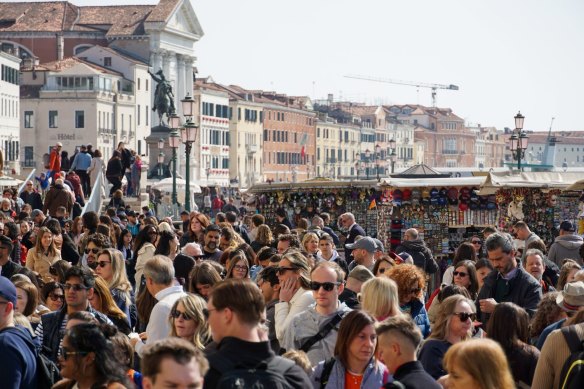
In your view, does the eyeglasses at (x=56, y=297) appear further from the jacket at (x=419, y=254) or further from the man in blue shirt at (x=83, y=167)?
the man in blue shirt at (x=83, y=167)

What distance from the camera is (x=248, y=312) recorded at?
6.04 m

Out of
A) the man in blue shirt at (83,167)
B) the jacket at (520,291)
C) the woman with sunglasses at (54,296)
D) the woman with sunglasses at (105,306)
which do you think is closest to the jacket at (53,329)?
the woman with sunglasses at (105,306)

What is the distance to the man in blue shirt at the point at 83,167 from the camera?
32.0 m

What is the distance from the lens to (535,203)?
2248 cm

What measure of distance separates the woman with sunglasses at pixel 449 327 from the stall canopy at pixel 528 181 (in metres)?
13.5

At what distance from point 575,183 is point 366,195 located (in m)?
3.96

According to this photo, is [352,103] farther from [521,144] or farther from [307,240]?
[307,240]

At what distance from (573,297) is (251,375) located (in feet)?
10.8

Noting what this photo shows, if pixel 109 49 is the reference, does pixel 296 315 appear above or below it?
below

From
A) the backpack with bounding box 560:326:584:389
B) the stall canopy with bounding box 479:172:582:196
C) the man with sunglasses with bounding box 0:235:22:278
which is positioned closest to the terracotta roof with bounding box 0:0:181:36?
the stall canopy with bounding box 479:172:582:196

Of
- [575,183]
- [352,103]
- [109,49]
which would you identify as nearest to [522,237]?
[575,183]

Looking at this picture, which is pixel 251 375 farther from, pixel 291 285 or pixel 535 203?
pixel 535 203

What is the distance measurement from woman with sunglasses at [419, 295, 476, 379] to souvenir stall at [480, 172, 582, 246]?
540 inches

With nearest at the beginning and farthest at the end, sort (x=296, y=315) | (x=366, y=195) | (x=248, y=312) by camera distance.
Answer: (x=248, y=312) → (x=296, y=315) → (x=366, y=195)
